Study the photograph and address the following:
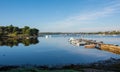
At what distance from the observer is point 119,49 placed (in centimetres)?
7531

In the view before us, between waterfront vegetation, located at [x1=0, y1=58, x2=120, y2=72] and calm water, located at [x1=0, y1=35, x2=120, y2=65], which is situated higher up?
waterfront vegetation, located at [x1=0, y1=58, x2=120, y2=72]

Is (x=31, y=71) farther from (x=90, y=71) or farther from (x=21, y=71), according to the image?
(x=90, y=71)

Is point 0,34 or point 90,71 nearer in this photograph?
point 90,71

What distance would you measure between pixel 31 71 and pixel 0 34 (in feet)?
573

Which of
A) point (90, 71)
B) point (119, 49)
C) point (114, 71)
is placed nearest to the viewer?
point (90, 71)

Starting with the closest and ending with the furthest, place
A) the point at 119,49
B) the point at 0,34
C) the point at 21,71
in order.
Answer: the point at 21,71 < the point at 119,49 < the point at 0,34

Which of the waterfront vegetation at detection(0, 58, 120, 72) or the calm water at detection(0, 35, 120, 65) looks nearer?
the waterfront vegetation at detection(0, 58, 120, 72)

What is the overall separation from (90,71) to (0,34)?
17342cm

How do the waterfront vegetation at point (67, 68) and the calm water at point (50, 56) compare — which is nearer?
the waterfront vegetation at point (67, 68)

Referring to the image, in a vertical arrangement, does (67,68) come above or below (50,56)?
above

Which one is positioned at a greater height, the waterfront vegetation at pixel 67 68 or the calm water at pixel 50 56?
the waterfront vegetation at pixel 67 68

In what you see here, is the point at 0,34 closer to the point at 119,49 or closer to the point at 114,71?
the point at 119,49

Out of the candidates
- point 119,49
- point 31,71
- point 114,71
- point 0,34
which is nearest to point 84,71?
point 114,71

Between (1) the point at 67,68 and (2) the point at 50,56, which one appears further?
(2) the point at 50,56
